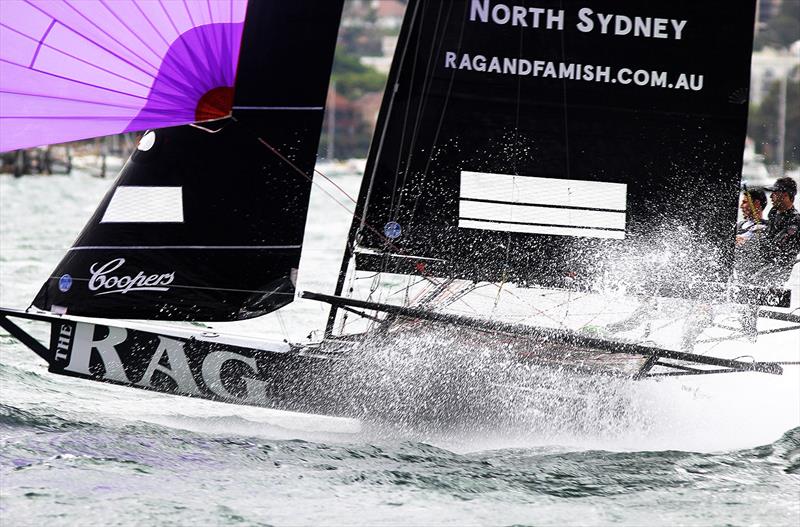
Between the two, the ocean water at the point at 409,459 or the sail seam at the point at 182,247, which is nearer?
the ocean water at the point at 409,459

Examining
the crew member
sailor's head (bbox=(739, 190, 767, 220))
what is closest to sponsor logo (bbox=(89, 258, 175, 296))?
the crew member

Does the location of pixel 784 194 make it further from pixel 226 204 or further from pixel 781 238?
pixel 226 204

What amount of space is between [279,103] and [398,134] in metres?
0.57

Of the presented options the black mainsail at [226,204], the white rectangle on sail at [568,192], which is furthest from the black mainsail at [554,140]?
the black mainsail at [226,204]

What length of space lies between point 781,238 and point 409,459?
2.20 metres

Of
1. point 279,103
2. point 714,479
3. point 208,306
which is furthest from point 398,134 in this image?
point 714,479

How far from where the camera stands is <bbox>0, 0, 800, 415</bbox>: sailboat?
5.43 meters

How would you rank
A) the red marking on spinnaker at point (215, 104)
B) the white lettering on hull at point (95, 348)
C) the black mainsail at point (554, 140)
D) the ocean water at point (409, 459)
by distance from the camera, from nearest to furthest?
the ocean water at point (409, 459)
the white lettering on hull at point (95, 348)
the red marking on spinnaker at point (215, 104)
the black mainsail at point (554, 140)

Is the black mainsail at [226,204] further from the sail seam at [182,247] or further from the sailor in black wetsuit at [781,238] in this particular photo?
the sailor in black wetsuit at [781,238]

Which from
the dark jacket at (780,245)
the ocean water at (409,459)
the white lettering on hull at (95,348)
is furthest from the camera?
the dark jacket at (780,245)

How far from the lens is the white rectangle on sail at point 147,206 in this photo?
5.57m

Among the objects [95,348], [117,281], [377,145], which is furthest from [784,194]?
[95,348]

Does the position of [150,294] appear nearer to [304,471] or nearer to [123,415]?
[123,415]

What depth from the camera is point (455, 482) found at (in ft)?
15.7
